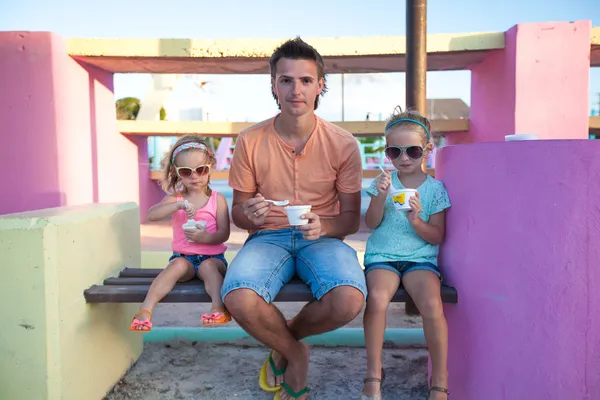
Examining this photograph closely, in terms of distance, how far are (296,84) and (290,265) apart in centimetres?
91

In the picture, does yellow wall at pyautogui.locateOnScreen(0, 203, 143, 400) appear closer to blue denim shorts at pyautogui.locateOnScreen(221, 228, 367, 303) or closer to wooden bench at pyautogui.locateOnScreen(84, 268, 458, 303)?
wooden bench at pyautogui.locateOnScreen(84, 268, 458, 303)

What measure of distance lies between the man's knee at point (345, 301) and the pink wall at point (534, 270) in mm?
504

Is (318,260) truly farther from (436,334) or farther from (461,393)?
(461,393)

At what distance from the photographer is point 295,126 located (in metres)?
2.64

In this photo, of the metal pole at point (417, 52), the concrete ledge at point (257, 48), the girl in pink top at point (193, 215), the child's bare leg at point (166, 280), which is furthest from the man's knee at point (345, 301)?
the concrete ledge at point (257, 48)

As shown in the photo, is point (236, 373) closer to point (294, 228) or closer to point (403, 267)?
point (294, 228)

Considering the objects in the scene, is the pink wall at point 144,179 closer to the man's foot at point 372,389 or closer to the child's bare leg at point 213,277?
the child's bare leg at point 213,277

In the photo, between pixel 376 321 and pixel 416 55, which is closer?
pixel 376 321

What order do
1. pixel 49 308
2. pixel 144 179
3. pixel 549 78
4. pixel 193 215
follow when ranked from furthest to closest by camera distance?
pixel 144 179
pixel 549 78
pixel 193 215
pixel 49 308

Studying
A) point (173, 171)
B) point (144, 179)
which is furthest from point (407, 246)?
point (144, 179)

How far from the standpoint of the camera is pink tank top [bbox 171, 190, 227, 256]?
109 inches

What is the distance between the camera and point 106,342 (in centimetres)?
268

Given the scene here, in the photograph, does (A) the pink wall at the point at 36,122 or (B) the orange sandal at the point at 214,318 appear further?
(A) the pink wall at the point at 36,122

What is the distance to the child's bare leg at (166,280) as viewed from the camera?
7.70 feet
